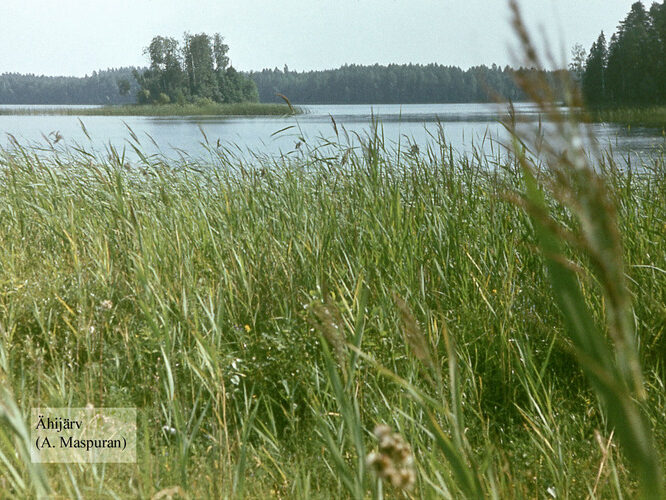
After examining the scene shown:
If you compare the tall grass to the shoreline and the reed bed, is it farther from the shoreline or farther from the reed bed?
the shoreline

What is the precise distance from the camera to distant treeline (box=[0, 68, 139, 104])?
106 m

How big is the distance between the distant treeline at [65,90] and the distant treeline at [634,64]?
84.0m

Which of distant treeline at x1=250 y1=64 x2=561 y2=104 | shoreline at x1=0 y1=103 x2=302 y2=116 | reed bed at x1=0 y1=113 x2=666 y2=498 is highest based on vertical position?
distant treeline at x1=250 y1=64 x2=561 y2=104

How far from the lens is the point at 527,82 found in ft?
1.48

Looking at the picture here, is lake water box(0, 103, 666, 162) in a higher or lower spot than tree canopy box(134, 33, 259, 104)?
lower

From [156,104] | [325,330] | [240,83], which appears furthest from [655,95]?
[156,104]

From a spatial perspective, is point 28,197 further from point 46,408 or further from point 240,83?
point 240,83

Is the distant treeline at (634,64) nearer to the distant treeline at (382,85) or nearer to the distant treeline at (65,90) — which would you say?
the distant treeline at (382,85)

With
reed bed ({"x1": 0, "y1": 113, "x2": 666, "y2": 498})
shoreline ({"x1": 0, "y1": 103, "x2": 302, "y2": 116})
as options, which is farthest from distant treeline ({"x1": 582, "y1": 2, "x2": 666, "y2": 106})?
reed bed ({"x1": 0, "y1": 113, "x2": 666, "y2": 498})

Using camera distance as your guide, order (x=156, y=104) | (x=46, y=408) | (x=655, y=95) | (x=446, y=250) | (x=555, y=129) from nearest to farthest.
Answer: (x=555, y=129) → (x=46, y=408) → (x=446, y=250) → (x=655, y=95) → (x=156, y=104)

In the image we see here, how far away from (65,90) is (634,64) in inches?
3992

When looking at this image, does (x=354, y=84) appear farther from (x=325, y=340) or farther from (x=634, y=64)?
(x=325, y=340)

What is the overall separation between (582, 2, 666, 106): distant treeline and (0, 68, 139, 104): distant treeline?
276 ft

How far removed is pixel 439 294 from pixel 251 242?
0.94m
